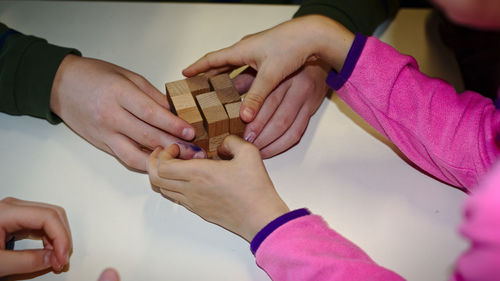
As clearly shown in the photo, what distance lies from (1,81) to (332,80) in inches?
29.3

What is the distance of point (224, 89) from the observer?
0.87 m

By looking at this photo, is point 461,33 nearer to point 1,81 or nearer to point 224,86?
point 224,86

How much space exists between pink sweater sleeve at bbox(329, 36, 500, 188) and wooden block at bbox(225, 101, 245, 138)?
23 cm

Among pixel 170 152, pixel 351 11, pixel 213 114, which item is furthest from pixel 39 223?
pixel 351 11

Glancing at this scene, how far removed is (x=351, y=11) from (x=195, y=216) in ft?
2.24

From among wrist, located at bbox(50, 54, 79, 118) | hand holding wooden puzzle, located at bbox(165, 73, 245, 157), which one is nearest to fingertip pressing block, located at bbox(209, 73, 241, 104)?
hand holding wooden puzzle, located at bbox(165, 73, 245, 157)

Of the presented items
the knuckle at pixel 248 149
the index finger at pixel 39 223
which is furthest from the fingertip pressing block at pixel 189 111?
the index finger at pixel 39 223

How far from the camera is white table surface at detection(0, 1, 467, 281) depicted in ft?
2.48

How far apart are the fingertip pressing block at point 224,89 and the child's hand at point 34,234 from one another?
1.28ft

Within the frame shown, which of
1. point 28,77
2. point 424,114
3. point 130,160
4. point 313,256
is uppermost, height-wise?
point 28,77

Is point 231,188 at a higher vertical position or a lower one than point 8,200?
lower

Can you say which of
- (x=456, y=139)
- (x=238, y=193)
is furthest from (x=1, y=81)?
(x=456, y=139)

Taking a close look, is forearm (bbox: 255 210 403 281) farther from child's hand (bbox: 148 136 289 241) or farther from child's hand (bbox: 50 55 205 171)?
child's hand (bbox: 50 55 205 171)

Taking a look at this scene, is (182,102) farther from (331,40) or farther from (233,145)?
(331,40)
